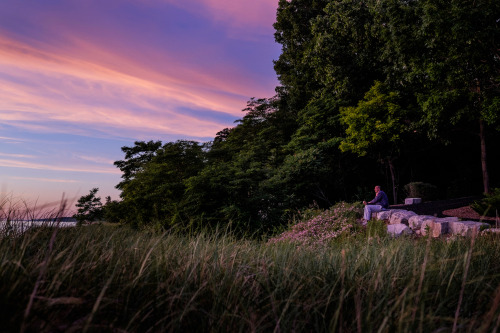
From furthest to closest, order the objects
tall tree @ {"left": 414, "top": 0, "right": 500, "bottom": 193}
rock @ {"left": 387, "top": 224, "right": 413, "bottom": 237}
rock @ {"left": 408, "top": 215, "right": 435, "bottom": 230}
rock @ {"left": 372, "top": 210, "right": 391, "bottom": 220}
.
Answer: tall tree @ {"left": 414, "top": 0, "right": 500, "bottom": 193}
rock @ {"left": 372, "top": 210, "right": 391, "bottom": 220}
rock @ {"left": 408, "top": 215, "right": 435, "bottom": 230}
rock @ {"left": 387, "top": 224, "right": 413, "bottom": 237}

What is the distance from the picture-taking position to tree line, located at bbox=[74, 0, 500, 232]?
45.7ft

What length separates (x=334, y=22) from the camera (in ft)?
68.6

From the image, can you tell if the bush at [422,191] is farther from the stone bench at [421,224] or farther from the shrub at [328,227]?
the stone bench at [421,224]

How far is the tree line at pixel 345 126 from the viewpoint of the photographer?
13.9m

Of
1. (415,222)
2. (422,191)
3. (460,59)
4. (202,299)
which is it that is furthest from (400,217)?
(422,191)

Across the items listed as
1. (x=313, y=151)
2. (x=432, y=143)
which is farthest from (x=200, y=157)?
(x=432, y=143)

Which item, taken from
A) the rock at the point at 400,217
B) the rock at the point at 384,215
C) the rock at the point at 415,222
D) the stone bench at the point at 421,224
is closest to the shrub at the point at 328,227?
the rock at the point at 384,215

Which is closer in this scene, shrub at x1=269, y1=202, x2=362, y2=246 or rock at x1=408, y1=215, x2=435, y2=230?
A: rock at x1=408, y1=215, x2=435, y2=230

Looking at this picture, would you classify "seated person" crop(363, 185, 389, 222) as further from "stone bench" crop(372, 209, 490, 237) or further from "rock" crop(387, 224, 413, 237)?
"rock" crop(387, 224, 413, 237)

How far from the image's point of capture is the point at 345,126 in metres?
23.7

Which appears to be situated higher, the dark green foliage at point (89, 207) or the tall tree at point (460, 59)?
the tall tree at point (460, 59)

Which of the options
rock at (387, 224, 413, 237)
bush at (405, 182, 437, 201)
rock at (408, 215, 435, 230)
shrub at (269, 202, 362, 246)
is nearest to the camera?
rock at (387, 224, 413, 237)

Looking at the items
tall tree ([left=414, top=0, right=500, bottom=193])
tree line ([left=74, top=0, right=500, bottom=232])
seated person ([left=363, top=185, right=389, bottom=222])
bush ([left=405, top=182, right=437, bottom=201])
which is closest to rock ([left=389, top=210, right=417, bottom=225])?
seated person ([left=363, top=185, right=389, bottom=222])

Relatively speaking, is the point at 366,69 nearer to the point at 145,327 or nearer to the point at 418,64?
the point at 418,64
